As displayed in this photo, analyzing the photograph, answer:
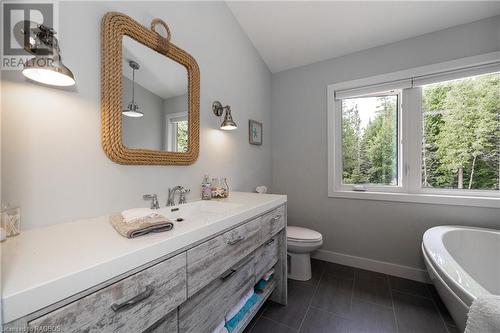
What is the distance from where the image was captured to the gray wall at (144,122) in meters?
1.09

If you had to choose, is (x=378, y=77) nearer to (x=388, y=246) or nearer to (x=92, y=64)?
(x=388, y=246)

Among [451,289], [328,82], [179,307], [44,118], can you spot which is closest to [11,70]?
[44,118]

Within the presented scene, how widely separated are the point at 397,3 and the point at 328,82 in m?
0.83

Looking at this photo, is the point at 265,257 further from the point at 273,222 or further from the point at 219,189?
the point at 219,189

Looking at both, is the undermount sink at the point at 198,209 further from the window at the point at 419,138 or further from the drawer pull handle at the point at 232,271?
the window at the point at 419,138

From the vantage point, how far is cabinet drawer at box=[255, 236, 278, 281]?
129cm

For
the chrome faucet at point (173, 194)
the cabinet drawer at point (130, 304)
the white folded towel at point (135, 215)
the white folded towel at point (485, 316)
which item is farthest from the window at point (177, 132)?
the white folded towel at point (485, 316)

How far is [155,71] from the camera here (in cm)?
125

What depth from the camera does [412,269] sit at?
6.31 feet

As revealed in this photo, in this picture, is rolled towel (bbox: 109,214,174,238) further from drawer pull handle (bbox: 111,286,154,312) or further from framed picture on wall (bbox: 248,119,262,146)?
framed picture on wall (bbox: 248,119,262,146)

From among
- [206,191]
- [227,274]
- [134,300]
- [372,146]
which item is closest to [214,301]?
[227,274]

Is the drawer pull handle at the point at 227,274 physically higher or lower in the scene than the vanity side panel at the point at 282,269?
higher

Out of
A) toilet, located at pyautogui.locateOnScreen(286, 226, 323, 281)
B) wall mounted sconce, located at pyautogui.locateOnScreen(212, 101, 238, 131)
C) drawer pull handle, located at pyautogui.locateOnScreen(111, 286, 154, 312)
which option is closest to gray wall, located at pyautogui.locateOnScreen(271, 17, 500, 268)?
toilet, located at pyautogui.locateOnScreen(286, 226, 323, 281)

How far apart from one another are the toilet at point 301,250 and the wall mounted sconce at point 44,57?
188 centimetres
